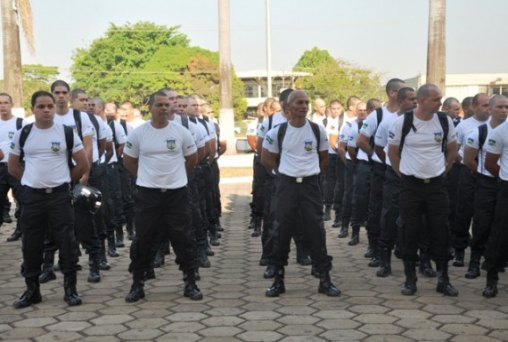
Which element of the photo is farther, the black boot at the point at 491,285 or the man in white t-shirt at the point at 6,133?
the man in white t-shirt at the point at 6,133

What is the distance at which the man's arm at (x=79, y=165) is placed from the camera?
21.0ft

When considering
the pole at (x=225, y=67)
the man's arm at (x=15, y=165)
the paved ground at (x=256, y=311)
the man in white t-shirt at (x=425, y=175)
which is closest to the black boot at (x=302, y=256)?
the paved ground at (x=256, y=311)

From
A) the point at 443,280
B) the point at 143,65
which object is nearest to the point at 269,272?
the point at 443,280

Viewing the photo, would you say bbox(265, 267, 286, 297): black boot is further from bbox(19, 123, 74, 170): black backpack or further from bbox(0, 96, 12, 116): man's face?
bbox(0, 96, 12, 116): man's face

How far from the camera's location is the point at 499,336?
5066 millimetres

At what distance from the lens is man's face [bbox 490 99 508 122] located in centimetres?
694

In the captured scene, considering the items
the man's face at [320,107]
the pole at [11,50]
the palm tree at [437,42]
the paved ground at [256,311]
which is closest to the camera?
the paved ground at [256,311]

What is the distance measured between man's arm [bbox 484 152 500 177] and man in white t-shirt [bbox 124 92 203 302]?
3027 mm

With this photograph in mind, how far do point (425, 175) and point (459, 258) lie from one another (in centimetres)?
201

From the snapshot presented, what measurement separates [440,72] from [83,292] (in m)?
11.8

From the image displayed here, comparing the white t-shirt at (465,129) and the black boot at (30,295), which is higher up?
the white t-shirt at (465,129)

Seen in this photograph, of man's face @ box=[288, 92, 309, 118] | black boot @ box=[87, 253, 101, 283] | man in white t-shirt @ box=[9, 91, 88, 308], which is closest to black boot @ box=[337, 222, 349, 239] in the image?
man's face @ box=[288, 92, 309, 118]

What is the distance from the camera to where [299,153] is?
21.1 feet

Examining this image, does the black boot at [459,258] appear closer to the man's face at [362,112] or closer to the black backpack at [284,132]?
the black backpack at [284,132]
